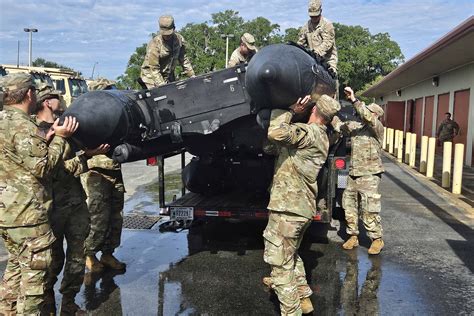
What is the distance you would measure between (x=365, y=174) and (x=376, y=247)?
2.83ft

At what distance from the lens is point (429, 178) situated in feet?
37.8

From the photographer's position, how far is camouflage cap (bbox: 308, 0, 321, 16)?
613 centimetres

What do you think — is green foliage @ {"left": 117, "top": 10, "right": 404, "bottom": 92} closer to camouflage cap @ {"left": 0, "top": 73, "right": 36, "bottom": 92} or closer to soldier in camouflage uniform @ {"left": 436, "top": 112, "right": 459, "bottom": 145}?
soldier in camouflage uniform @ {"left": 436, "top": 112, "right": 459, "bottom": 145}

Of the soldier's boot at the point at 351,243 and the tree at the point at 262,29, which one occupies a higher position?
the tree at the point at 262,29

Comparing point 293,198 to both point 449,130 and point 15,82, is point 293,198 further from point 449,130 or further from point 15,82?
point 449,130

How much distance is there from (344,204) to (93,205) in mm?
2982

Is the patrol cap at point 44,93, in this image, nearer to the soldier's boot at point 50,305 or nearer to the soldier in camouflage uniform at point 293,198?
the soldier's boot at point 50,305

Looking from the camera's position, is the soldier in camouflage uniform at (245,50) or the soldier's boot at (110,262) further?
the soldier in camouflage uniform at (245,50)

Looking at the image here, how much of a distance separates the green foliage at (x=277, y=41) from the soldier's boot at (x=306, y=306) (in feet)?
133

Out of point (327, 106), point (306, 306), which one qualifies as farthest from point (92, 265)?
point (327, 106)

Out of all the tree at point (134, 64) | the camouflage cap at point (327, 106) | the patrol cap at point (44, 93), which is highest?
the tree at point (134, 64)

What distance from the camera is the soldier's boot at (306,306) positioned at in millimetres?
3848

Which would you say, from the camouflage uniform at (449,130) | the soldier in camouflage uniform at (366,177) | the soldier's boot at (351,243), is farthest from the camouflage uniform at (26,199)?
the camouflage uniform at (449,130)

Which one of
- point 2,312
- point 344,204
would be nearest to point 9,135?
point 2,312
